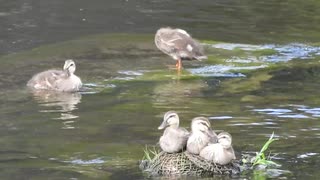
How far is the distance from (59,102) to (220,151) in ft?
18.8

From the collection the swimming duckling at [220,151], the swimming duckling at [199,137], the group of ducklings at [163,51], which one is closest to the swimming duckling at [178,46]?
the group of ducklings at [163,51]

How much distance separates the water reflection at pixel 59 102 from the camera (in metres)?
14.2

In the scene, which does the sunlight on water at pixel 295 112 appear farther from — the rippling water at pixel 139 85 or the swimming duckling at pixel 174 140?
the swimming duckling at pixel 174 140

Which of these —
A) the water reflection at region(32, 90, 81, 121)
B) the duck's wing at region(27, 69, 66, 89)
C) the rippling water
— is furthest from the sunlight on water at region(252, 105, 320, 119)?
the duck's wing at region(27, 69, 66, 89)

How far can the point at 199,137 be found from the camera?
1027 cm

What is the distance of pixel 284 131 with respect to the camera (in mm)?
12727

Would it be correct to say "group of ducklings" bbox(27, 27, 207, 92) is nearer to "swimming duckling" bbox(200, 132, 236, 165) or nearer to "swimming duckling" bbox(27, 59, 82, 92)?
"swimming duckling" bbox(27, 59, 82, 92)

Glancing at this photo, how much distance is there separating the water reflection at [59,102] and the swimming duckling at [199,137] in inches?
139

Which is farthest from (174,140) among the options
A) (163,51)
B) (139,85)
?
(163,51)

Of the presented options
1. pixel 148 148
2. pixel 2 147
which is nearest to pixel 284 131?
pixel 148 148

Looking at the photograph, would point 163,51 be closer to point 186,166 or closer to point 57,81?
point 57,81

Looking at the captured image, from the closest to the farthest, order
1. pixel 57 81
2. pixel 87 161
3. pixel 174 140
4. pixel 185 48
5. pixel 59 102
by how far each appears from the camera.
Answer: pixel 174 140
pixel 87 161
pixel 59 102
pixel 57 81
pixel 185 48

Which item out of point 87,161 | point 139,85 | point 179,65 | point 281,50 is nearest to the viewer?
point 87,161

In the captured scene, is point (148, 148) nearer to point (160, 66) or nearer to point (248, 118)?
point (248, 118)
